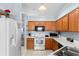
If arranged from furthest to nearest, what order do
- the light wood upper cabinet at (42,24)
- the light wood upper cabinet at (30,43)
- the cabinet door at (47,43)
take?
the light wood upper cabinet at (42,24), the light wood upper cabinet at (30,43), the cabinet door at (47,43)

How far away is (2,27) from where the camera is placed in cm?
220

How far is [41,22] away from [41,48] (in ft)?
5.92

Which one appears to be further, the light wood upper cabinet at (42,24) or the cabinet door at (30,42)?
the light wood upper cabinet at (42,24)

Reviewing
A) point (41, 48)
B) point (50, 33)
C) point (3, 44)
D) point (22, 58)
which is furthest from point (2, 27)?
point (50, 33)

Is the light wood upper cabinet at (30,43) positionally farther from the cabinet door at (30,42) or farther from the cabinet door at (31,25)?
the cabinet door at (31,25)

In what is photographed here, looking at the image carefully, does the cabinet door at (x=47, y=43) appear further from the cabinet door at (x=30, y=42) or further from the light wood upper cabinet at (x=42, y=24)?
the light wood upper cabinet at (x=42, y=24)

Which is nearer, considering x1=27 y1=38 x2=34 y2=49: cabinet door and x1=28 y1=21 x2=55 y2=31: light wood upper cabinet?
x1=27 y1=38 x2=34 y2=49: cabinet door

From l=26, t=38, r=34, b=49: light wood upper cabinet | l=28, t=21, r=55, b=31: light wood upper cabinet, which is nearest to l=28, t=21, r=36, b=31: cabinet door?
l=28, t=21, r=55, b=31: light wood upper cabinet

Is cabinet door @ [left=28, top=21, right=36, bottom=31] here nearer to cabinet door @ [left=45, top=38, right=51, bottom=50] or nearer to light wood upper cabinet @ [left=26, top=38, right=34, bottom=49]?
light wood upper cabinet @ [left=26, top=38, right=34, bottom=49]

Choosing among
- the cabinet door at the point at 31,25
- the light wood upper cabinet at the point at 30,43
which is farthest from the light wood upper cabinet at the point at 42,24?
the light wood upper cabinet at the point at 30,43

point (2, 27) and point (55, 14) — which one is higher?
point (55, 14)

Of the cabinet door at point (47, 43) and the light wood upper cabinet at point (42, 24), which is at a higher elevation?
the light wood upper cabinet at point (42, 24)

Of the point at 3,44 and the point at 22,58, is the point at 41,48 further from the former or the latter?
the point at 22,58

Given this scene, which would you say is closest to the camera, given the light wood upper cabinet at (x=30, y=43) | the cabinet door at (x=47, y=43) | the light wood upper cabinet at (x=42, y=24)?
the cabinet door at (x=47, y=43)
